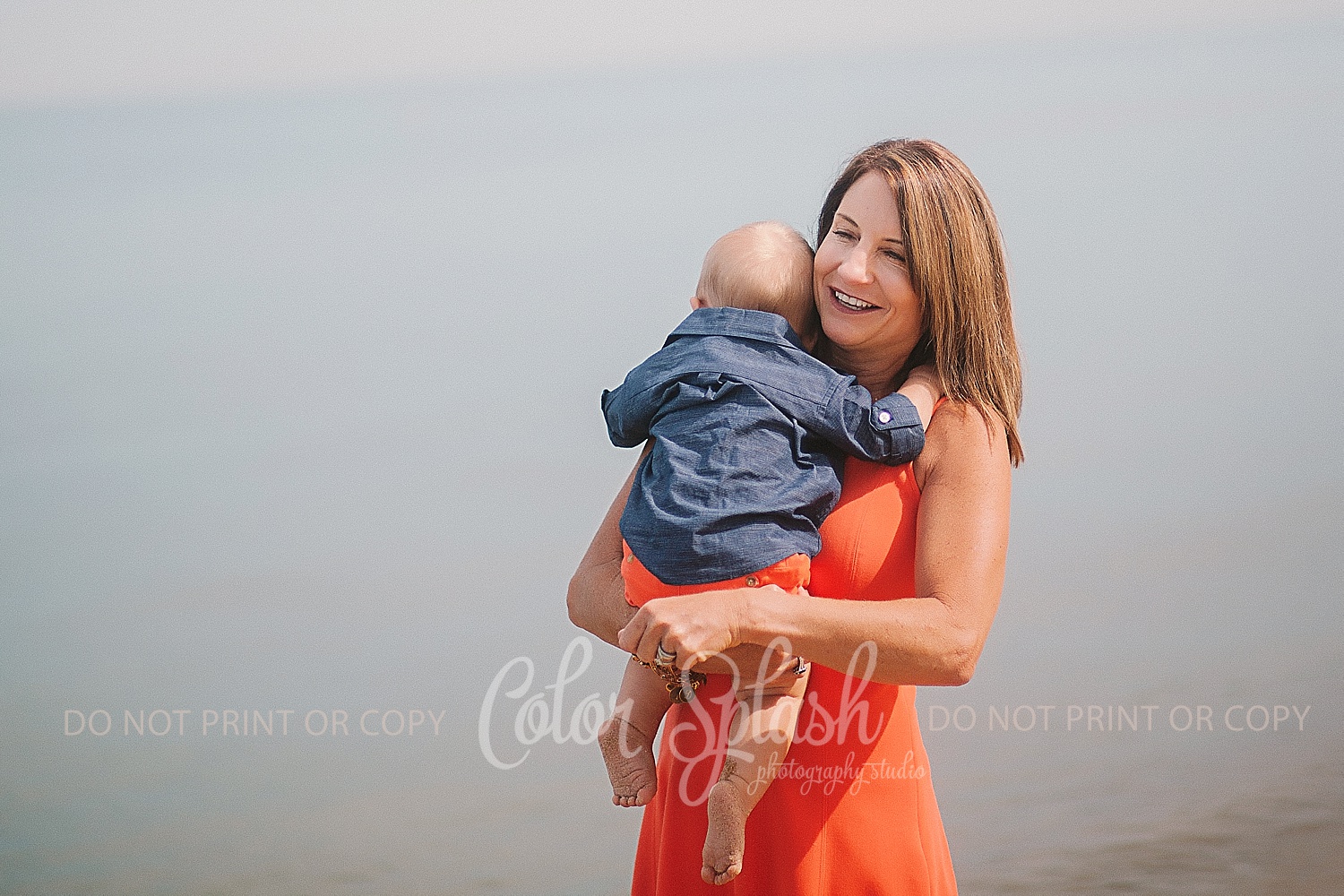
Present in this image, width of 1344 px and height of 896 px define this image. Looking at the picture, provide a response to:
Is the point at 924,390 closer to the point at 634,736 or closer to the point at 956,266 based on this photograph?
the point at 956,266

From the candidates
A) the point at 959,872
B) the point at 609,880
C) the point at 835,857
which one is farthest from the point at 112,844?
the point at 835,857

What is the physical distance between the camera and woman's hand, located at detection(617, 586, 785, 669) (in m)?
1.21

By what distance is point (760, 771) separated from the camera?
4.40 feet

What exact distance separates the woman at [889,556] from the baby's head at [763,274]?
0.03m

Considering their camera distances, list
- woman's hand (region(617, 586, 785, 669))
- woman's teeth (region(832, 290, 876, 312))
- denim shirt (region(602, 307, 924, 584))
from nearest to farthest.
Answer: woman's hand (region(617, 586, 785, 669)), denim shirt (region(602, 307, 924, 584)), woman's teeth (region(832, 290, 876, 312))

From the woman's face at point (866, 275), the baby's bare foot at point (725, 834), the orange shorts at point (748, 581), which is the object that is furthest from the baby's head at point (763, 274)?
the baby's bare foot at point (725, 834)

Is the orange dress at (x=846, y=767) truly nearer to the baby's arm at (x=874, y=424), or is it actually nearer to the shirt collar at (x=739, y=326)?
the baby's arm at (x=874, y=424)

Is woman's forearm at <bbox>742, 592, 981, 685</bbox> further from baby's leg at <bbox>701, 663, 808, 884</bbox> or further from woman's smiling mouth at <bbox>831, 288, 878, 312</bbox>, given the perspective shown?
woman's smiling mouth at <bbox>831, 288, 878, 312</bbox>

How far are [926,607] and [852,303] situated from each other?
371 millimetres

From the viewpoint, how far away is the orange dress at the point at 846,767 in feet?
→ 4.52

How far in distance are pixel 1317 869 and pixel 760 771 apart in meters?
3.33

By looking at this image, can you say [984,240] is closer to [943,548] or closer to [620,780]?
[943,548]

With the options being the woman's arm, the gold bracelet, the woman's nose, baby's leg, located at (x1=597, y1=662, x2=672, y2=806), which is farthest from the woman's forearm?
the woman's nose

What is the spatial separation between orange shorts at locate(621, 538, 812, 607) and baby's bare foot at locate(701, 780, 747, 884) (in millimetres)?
208
